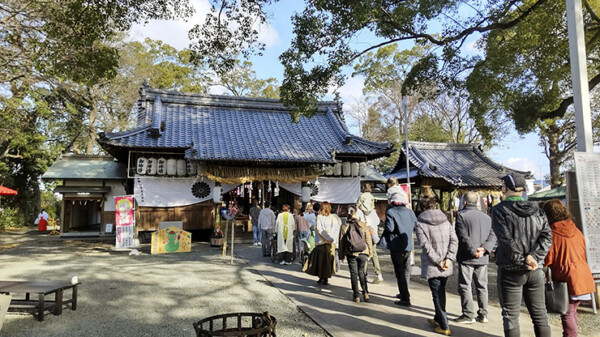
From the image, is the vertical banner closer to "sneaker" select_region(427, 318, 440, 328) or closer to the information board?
"sneaker" select_region(427, 318, 440, 328)

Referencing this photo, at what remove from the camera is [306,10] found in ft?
27.1

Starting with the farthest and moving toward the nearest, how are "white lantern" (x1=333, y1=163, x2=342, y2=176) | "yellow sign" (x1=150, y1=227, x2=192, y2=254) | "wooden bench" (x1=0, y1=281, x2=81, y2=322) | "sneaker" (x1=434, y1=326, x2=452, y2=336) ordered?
"white lantern" (x1=333, y1=163, x2=342, y2=176) → "yellow sign" (x1=150, y1=227, x2=192, y2=254) → "wooden bench" (x1=0, y1=281, x2=81, y2=322) → "sneaker" (x1=434, y1=326, x2=452, y2=336)

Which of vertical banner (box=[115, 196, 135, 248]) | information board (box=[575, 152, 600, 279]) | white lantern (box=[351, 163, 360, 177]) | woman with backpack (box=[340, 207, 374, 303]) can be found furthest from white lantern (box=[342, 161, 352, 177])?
information board (box=[575, 152, 600, 279])

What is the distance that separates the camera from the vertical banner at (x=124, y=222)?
11477 mm

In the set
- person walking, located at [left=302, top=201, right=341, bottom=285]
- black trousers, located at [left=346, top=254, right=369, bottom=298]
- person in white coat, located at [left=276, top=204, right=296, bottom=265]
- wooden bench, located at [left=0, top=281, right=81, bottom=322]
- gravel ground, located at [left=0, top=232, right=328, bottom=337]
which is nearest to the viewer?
gravel ground, located at [left=0, top=232, right=328, bottom=337]

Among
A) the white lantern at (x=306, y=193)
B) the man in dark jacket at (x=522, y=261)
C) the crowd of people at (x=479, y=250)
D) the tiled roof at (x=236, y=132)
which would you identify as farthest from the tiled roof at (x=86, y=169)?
the man in dark jacket at (x=522, y=261)

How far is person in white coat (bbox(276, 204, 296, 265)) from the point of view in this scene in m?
9.30

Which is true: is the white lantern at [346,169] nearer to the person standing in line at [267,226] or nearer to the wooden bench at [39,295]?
the person standing in line at [267,226]

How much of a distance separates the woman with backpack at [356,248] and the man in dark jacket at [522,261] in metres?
2.29

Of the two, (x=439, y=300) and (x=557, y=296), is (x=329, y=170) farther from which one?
(x=557, y=296)

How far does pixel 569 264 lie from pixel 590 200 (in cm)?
210

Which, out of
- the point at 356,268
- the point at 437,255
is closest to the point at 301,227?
the point at 356,268

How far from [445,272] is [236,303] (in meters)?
3.21

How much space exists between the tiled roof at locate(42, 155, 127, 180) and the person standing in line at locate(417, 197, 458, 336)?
52.2 ft
